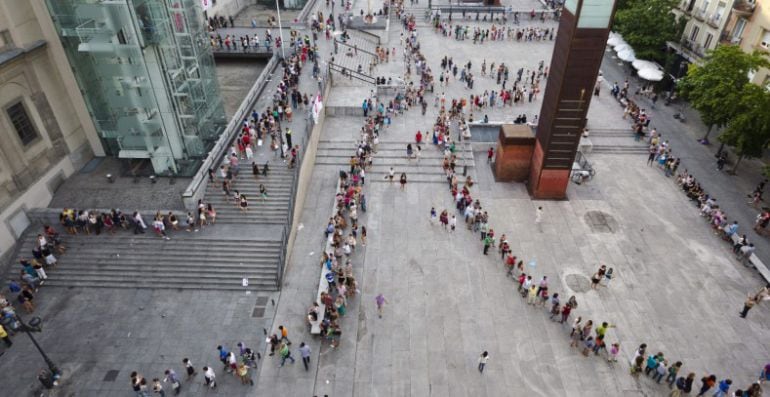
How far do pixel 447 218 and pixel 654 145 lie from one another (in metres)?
16.9

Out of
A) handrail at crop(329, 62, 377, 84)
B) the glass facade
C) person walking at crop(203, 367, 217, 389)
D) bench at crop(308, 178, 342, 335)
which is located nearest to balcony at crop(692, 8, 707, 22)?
handrail at crop(329, 62, 377, 84)

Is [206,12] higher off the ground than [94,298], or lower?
higher

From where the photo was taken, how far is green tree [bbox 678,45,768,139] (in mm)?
28188

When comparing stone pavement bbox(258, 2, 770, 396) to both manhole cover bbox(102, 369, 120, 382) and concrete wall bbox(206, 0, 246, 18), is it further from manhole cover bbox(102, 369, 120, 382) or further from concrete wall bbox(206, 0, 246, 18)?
concrete wall bbox(206, 0, 246, 18)

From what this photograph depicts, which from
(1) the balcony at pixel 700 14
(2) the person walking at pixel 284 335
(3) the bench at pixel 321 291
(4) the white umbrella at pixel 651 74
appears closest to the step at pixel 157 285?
(3) the bench at pixel 321 291

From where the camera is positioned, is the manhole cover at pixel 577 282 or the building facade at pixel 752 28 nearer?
the manhole cover at pixel 577 282

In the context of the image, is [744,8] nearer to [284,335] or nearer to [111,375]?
[284,335]

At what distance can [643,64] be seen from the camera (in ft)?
132

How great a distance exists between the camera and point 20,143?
76.4ft

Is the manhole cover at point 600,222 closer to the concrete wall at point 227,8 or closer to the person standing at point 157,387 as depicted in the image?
the person standing at point 157,387

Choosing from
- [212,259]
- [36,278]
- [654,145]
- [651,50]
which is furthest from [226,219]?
[651,50]

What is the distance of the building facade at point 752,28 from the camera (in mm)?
31781

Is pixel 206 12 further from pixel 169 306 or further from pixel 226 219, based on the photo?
pixel 169 306

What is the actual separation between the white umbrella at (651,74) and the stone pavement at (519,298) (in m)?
13.9
